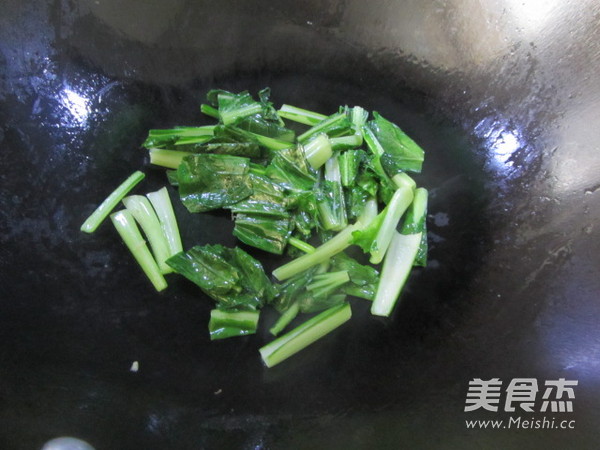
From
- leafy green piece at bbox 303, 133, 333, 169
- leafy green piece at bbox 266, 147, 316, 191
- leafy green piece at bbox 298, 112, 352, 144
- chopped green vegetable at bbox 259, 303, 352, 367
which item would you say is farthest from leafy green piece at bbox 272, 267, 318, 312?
leafy green piece at bbox 298, 112, 352, 144

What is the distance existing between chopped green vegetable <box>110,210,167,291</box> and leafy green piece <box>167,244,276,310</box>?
91mm

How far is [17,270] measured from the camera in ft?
6.83

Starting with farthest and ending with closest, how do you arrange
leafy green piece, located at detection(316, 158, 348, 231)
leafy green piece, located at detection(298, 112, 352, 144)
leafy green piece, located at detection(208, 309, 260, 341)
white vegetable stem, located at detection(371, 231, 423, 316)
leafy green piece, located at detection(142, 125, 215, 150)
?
leafy green piece, located at detection(298, 112, 352, 144)
leafy green piece, located at detection(142, 125, 215, 150)
leafy green piece, located at detection(316, 158, 348, 231)
white vegetable stem, located at detection(371, 231, 423, 316)
leafy green piece, located at detection(208, 309, 260, 341)

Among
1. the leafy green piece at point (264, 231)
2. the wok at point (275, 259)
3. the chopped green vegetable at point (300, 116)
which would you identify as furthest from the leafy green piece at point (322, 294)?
the chopped green vegetable at point (300, 116)

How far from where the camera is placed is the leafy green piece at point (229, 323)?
204 centimetres

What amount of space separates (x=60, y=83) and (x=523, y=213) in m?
2.44

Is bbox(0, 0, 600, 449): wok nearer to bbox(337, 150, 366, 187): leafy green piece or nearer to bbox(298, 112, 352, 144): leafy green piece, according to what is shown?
bbox(298, 112, 352, 144): leafy green piece

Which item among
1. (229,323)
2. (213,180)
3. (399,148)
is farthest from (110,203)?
(399,148)

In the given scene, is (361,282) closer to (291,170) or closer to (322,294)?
(322,294)

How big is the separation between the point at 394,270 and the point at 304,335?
523mm

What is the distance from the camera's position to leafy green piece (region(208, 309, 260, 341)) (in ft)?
6.68

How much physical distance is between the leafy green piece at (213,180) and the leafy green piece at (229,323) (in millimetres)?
536

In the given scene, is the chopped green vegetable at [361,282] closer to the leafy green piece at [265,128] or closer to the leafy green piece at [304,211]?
the leafy green piece at [304,211]

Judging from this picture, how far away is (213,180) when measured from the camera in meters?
2.27
